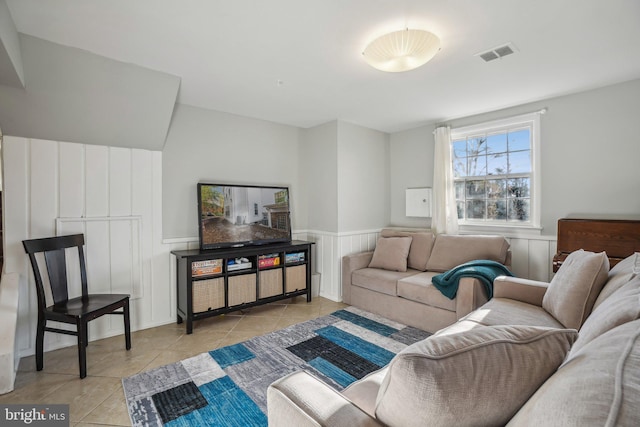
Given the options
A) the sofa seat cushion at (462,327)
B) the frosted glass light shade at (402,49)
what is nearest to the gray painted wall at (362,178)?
the frosted glass light shade at (402,49)

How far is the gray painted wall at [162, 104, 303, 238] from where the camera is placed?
3.39 metres

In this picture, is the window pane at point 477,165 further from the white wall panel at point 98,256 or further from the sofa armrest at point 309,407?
the white wall panel at point 98,256

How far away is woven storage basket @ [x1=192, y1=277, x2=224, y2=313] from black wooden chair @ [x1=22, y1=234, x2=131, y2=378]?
2.01 feet

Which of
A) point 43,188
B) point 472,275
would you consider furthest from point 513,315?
point 43,188

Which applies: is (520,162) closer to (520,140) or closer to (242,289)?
(520,140)

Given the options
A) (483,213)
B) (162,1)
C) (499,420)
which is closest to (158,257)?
(162,1)

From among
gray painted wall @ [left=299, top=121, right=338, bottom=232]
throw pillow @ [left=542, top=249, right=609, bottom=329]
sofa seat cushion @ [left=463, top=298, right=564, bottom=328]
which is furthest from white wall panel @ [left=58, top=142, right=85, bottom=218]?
throw pillow @ [left=542, top=249, right=609, bottom=329]

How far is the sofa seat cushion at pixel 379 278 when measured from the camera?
3.40 metres

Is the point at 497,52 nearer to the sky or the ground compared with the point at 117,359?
nearer to the sky

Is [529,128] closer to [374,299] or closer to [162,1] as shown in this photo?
[374,299]

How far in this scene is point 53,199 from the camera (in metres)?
2.67

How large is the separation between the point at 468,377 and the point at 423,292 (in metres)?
2.50

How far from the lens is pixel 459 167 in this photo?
4.18m

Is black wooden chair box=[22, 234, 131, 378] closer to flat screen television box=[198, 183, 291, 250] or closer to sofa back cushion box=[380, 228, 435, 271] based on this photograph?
flat screen television box=[198, 183, 291, 250]
